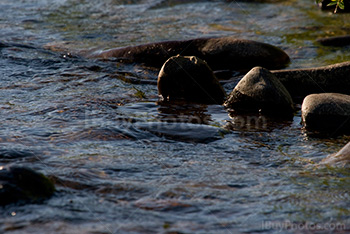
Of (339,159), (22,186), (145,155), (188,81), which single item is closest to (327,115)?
(339,159)

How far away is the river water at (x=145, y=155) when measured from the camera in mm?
3674

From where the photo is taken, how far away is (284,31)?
11.3m

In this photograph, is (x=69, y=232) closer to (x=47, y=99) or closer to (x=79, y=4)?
(x=47, y=99)

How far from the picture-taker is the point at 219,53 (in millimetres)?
8812

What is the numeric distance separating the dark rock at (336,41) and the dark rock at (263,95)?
379 cm

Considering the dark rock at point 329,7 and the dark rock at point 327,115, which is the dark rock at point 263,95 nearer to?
the dark rock at point 327,115

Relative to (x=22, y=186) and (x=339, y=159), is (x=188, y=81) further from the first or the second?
(x=22, y=186)

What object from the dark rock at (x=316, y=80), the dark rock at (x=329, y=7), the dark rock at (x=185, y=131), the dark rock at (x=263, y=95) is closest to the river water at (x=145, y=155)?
the dark rock at (x=185, y=131)

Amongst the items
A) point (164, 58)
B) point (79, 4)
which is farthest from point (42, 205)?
point (79, 4)

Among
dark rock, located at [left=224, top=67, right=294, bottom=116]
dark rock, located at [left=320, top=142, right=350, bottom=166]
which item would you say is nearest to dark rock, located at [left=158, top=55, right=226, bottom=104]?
dark rock, located at [left=224, top=67, right=294, bottom=116]

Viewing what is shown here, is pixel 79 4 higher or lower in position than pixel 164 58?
higher

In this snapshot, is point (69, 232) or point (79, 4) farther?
point (79, 4)

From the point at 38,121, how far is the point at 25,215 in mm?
2505

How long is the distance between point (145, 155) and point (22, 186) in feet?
4.82
